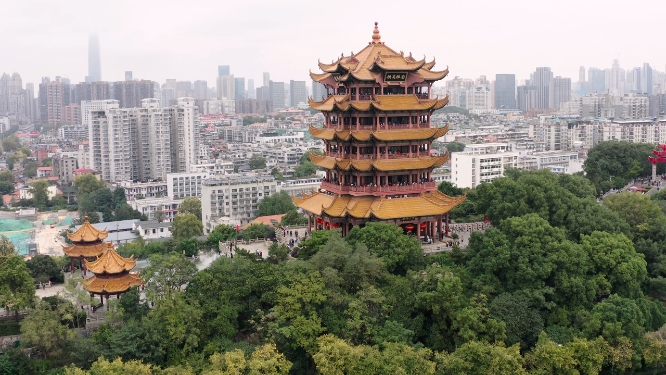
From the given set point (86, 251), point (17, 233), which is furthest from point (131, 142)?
point (86, 251)

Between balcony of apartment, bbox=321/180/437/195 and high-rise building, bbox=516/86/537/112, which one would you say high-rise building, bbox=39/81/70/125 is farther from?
balcony of apartment, bbox=321/180/437/195

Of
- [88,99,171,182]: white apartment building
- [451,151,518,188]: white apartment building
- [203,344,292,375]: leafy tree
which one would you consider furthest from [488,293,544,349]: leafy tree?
[88,99,171,182]: white apartment building

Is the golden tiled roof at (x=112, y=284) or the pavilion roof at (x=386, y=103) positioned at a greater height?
the pavilion roof at (x=386, y=103)

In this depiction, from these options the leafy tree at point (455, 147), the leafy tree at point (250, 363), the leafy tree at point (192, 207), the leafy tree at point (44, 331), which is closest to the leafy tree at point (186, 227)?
the leafy tree at point (192, 207)

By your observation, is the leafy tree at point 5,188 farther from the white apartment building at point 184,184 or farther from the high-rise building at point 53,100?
the high-rise building at point 53,100

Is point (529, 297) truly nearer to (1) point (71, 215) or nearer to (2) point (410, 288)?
(2) point (410, 288)

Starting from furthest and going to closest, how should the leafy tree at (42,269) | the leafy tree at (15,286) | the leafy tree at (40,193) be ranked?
the leafy tree at (40,193), the leafy tree at (42,269), the leafy tree at (15,286)

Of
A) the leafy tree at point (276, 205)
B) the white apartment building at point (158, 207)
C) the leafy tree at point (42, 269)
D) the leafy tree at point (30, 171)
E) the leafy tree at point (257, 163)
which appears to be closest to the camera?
the leafy tree at point (42, 269)
